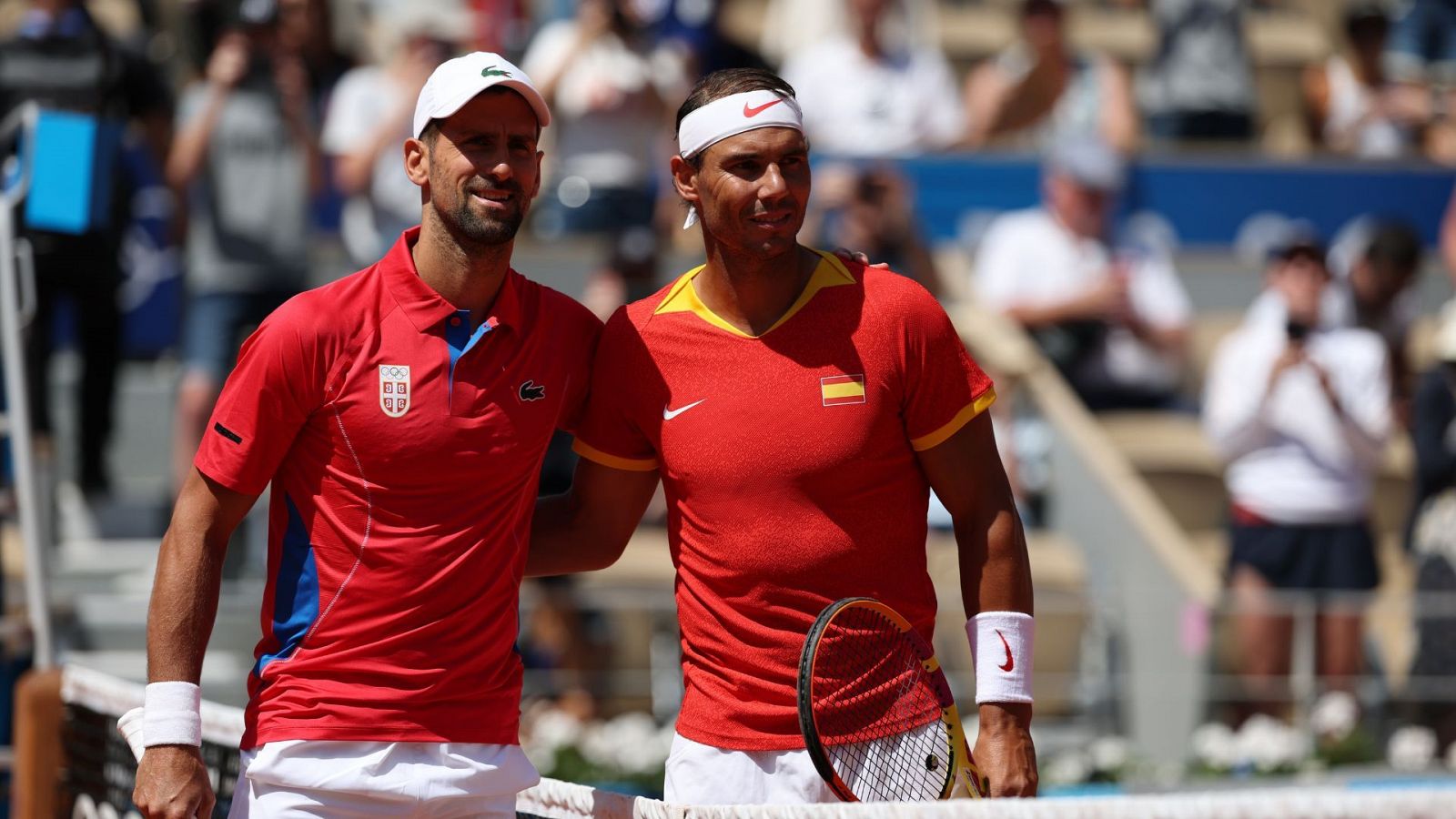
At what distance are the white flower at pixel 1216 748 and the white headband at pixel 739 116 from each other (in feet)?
15.7

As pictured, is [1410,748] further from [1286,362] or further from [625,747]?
[625,747]

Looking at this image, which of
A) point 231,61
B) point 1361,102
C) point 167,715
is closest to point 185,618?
point 167,715

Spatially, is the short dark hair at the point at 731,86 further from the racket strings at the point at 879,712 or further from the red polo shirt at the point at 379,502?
the racket strings at the point at 879,712

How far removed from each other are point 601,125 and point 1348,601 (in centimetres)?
435

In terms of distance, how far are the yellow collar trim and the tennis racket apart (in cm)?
68

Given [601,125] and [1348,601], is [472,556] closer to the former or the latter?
[1348,601]

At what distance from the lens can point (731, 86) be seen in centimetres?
430

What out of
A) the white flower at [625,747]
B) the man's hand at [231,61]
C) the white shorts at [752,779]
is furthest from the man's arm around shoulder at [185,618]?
the man's hand at [231,61]

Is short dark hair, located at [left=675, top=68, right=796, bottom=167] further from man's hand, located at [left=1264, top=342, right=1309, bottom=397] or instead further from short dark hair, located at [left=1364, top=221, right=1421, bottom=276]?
short dark hair, located at [left=1364, top=221, right=1421, bottom=276]

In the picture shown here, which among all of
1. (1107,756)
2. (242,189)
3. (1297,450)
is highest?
(242,189)

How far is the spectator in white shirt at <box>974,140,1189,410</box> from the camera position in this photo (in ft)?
33.7

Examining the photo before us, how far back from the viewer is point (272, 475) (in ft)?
13.6

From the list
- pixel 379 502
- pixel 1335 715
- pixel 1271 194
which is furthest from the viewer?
pixel 1271 194

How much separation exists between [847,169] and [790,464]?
6257 millimetres
